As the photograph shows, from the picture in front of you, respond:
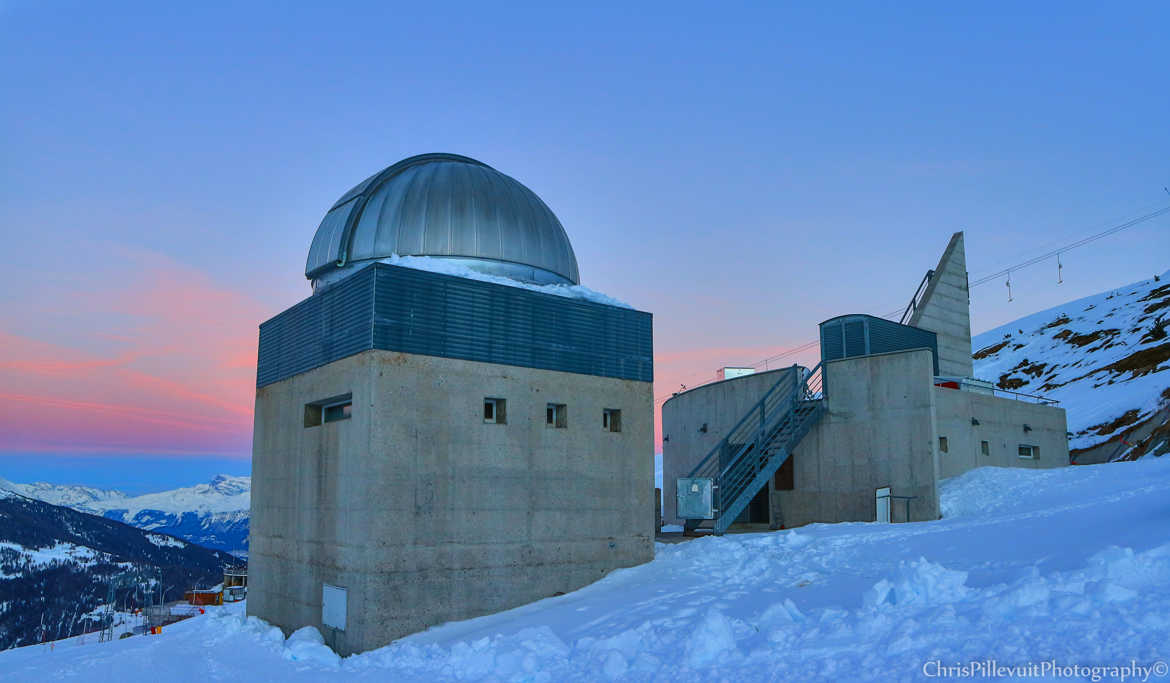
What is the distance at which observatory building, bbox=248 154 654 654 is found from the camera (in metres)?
16.7

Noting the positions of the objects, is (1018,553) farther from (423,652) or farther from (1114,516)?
(423,652)

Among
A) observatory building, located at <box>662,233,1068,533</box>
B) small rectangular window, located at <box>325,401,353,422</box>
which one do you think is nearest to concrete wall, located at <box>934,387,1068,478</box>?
observatory building, located at <box>662,233,1068,533</box>

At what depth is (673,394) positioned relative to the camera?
115 feet

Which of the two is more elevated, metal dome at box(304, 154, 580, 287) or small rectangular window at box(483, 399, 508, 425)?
metal dome at box(304, 154, 580, 287)

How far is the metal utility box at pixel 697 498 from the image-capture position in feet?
76.1

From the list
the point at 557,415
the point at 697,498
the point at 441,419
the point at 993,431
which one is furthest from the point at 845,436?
the point at 441,419

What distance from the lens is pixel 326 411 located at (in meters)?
19.3

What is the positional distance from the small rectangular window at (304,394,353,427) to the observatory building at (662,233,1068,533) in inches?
383

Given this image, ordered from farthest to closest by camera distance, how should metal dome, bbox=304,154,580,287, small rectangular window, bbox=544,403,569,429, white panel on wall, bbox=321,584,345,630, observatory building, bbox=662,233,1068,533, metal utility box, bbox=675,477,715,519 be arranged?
observatory building, bbox=662,233,1068,533 → metal utility box, bbox=675,477,715,519 → metal dome, bbox=304,154,580,287 → small rectangular window, bbox=544,403,569,429 → white panel on wall, bbox=321,584,345,630

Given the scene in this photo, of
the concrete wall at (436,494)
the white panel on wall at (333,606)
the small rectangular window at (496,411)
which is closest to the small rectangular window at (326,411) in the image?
the concrete wall at (436,494)

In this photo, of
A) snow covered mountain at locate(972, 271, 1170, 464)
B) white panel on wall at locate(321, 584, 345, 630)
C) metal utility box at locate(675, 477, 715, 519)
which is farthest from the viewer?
snow covered mountain at locate(972, 271, 1170, 464)

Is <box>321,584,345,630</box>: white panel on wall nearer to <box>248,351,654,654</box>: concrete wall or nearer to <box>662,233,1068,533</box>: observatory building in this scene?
<box>248,351,654,654</box>: concrete wall

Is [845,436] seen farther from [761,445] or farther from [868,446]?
[761,445]

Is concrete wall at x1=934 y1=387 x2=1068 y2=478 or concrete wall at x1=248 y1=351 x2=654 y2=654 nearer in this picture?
concrete wall at x1=248 y1=351 x2=654 y2=654
